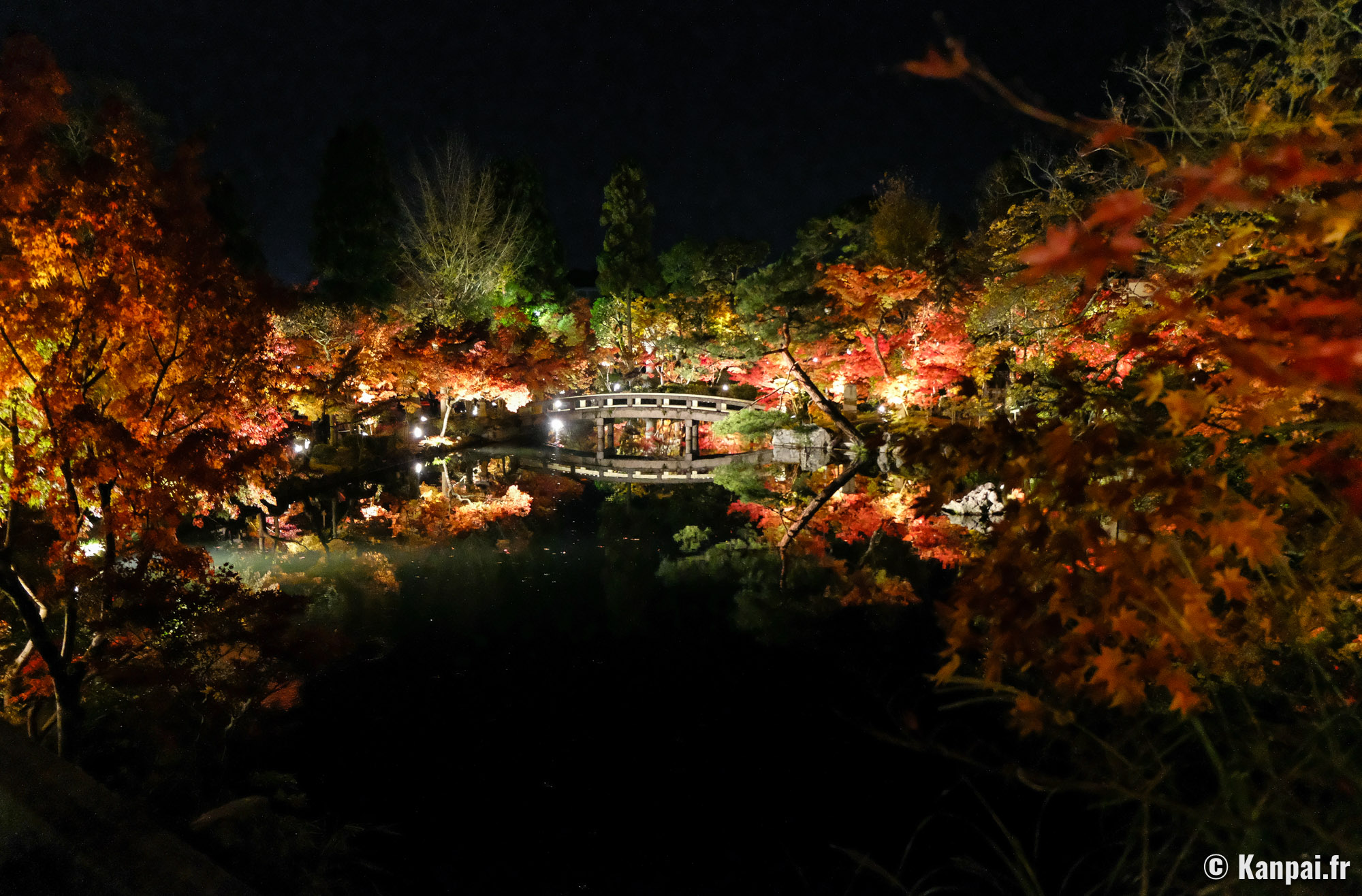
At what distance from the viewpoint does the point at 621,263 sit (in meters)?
26.2

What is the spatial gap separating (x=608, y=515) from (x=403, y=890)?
32.7 ft

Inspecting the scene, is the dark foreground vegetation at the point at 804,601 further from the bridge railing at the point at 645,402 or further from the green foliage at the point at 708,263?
the green foliage at the point at 708,263

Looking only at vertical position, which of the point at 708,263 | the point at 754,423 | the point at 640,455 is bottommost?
the point at 640,455

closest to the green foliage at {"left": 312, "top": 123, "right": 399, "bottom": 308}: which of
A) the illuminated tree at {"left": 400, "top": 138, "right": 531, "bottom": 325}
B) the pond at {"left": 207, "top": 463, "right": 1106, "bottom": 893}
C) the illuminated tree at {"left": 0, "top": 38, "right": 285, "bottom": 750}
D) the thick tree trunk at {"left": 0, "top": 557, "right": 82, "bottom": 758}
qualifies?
the illuminated tree at {"left": 400, "top": 138, "right": 531, "bottom": 325}

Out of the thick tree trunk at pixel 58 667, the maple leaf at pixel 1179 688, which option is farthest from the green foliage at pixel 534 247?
the maple leaf at pixel 1179 688

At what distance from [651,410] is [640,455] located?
165 centimetres

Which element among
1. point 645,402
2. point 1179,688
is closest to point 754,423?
point 645,402

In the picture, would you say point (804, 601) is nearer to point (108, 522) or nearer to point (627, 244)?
point (108, 522)

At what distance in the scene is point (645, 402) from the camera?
21922mm

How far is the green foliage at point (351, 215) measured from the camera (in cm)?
2181

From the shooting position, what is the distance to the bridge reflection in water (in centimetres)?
1908

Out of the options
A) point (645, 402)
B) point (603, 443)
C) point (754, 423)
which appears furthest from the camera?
point (645, 402)

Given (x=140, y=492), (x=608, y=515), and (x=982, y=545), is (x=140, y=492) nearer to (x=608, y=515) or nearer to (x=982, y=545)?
(x=982, y=545)

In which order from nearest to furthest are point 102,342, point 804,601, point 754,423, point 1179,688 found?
point 1179,688
point 102,342
point 804,601
point 754,423
